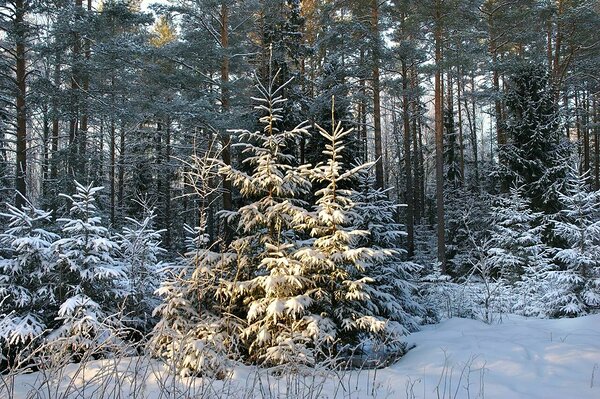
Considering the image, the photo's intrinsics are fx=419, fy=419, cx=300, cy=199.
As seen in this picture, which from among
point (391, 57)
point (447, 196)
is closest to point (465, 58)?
point (391, 57)

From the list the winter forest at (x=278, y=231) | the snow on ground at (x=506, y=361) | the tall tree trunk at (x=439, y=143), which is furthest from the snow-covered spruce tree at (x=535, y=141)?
the snow on ground at (x=506, y=361)

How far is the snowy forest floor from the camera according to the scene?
426 centimetres

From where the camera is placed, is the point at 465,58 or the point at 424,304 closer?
the point at 424,304

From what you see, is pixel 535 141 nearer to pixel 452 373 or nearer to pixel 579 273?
pixel 579 273

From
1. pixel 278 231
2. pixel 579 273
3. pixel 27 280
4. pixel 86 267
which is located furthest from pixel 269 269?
pixel 579 273

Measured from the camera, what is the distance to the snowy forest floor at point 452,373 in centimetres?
426

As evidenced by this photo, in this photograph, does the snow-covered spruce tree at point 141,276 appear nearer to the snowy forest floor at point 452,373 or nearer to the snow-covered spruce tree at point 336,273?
the snowy forest floor at point 452,373

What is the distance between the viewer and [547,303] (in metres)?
9.30

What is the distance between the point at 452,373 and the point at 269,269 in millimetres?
2730

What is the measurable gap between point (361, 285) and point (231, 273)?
6.41ft

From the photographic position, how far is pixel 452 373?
525 cm

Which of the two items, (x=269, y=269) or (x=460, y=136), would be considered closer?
(x=269, y=269)

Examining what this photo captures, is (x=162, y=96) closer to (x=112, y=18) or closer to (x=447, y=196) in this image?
(x=112, y=18)

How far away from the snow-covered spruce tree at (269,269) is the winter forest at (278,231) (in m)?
0.03
